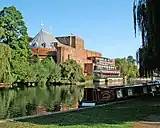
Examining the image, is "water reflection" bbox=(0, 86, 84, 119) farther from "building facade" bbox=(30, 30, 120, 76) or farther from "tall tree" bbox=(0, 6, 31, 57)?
"building facade" bbox=(30, 30, 120, 76)

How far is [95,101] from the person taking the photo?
2319cm

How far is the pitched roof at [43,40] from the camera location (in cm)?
12425

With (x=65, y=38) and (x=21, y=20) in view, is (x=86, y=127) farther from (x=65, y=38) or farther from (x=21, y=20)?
(x=65, y=38)

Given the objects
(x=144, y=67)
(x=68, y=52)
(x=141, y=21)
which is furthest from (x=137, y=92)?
(x=68, y=52)

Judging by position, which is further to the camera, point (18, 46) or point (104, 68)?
point (104, 68)

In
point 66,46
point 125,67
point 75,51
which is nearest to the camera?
point 66,46

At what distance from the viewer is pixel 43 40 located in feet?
417

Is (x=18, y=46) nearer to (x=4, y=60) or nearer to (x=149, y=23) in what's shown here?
(x=4, y=60)

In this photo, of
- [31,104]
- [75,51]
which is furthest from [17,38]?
[75,51]

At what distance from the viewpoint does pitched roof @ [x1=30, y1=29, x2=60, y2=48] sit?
4892 inches

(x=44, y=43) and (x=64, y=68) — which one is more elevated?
(x=44, y=43)

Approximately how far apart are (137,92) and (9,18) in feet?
128

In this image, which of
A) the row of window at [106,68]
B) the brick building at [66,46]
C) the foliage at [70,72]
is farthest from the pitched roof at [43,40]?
the foliage at [70,72]

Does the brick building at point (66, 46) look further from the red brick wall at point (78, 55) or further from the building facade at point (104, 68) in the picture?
the building facade at point (104, 68)
